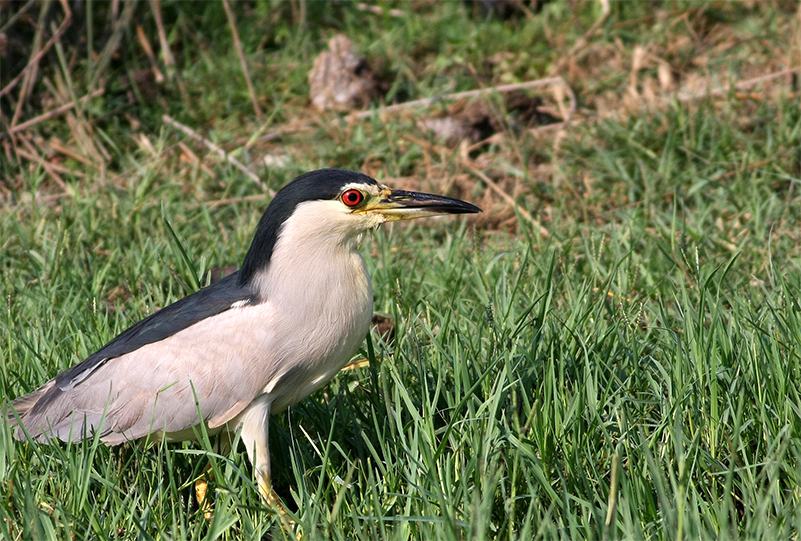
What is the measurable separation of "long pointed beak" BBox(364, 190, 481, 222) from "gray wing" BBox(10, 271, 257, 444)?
54 centimetres

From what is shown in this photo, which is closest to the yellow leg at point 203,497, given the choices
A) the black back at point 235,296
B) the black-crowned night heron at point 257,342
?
the black-crowned night heron at point 257,342

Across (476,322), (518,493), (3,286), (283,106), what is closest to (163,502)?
(518,493)

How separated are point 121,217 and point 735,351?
3.22 m

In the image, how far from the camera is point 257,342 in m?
3.03

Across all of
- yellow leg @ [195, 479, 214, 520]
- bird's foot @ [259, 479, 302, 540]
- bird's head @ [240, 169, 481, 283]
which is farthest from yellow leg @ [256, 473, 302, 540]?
bird's head @ [240, 169, 481, 283]

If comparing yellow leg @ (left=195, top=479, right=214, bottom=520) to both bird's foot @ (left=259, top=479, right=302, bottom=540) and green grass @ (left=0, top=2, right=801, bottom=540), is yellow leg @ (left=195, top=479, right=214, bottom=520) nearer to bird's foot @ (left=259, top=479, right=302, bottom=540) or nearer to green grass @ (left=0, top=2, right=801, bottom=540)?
green grass @ (left=0, top=2, right=801, bottom=540)

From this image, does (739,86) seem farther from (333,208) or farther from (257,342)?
(257,342)

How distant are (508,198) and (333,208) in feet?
7.12

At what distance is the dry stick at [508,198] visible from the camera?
483 centimetres

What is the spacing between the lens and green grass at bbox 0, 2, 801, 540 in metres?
2.72

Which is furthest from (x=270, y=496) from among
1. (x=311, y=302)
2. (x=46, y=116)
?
(x=46, y=116)

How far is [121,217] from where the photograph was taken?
4.94m

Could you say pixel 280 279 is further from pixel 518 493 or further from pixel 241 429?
pixel 518 493

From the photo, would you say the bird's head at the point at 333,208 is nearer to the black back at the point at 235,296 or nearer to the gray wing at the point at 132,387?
the black back at the point at 235,296
